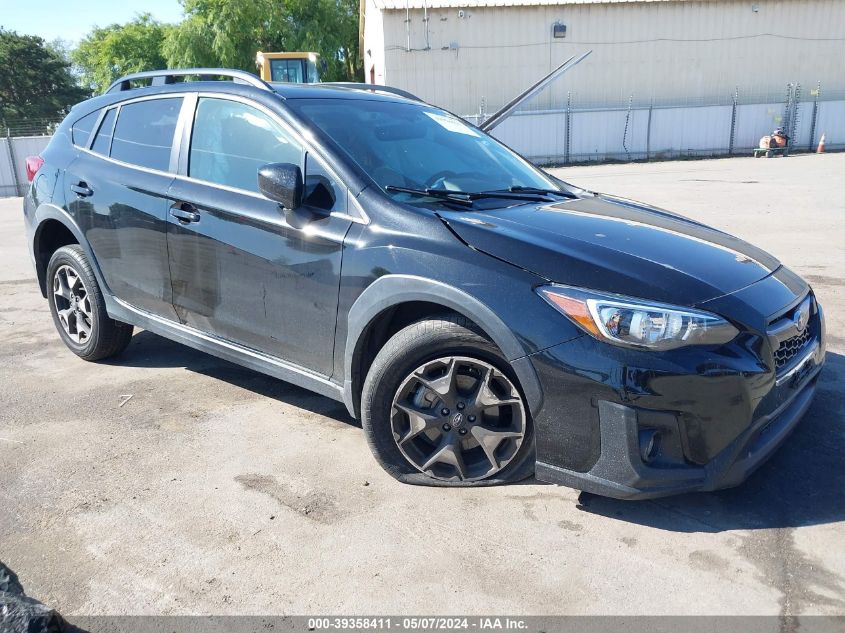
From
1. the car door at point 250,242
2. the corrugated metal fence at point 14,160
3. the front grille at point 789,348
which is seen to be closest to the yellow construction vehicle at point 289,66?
the corrugated metal fence at point 14,160

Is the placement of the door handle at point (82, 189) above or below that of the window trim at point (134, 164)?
below

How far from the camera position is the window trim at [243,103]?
3.28 meters

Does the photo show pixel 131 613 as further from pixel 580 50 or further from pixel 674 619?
pixel 580 50

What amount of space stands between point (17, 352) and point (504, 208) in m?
3.97

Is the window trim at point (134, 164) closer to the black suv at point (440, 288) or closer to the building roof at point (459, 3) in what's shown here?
the black suv at point (440, 288)

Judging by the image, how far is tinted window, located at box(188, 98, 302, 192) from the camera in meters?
3.55

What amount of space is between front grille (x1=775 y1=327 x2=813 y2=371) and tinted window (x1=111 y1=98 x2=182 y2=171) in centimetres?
325

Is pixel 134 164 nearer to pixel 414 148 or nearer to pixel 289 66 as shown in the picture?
pixel 414 148

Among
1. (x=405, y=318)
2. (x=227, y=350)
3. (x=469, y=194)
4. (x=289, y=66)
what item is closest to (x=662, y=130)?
(x=289, y=66)

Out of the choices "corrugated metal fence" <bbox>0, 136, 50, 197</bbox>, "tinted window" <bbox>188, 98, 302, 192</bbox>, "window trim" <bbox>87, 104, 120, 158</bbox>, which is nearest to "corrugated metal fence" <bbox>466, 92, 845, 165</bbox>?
"corrugated metal fence" <bbox>0, 136, 50, 197</bbox>

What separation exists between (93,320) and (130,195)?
1022mm

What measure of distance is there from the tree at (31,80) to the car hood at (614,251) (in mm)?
63042

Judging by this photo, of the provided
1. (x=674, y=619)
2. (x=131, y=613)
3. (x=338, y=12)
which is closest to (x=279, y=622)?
(x=131, y=613)

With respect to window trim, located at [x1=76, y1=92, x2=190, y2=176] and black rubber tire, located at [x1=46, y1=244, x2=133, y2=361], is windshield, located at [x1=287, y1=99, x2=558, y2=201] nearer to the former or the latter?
window trim, located at [x1=76, y1=92, x2=190, y2=176]
